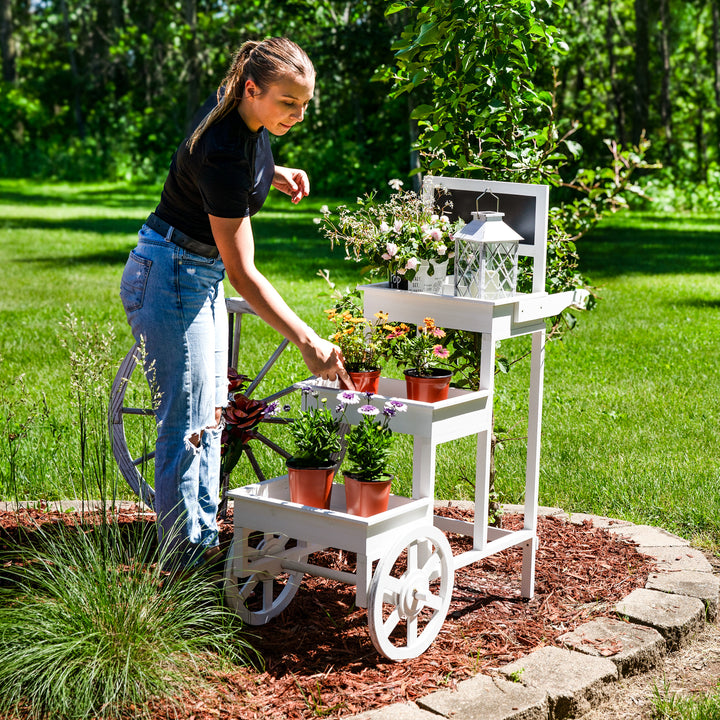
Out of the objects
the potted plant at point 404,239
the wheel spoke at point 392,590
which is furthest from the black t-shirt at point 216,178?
the wheel spoke at point 392,590

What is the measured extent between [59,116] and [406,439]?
21.2m

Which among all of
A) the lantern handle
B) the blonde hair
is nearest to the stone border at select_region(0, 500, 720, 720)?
the blonde hair

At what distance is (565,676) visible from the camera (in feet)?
9.27

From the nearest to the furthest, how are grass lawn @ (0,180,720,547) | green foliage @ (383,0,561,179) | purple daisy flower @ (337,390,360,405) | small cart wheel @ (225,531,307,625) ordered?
1. purple daisy flower @ (337,390,360,405)
2. small cart wheel @ (225,531,307,625)
3. green foliage @ (383,0,561,179)
4. grass lawn @ (0,180,720,547)

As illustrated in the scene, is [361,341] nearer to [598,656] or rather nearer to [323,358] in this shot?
[323,358]

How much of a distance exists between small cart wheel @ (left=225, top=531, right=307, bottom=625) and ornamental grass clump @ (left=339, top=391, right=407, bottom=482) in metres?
0.45

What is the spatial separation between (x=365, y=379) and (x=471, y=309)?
1.33 feet

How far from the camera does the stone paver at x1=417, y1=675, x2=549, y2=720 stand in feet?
8.44

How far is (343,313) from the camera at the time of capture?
3.25 metres

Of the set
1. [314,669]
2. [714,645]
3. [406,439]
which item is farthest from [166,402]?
[406,439]

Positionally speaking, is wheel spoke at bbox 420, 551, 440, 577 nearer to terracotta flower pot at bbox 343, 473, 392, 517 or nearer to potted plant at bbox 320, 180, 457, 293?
terracotta flower pot at bbox 343, 473, 392, 517

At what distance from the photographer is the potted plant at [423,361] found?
3.09 m

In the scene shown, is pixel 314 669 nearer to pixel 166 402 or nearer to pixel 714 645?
pixel 166 402

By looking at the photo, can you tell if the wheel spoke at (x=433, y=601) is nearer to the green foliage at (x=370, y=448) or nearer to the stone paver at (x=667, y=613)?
the green foliage at (x=370, y=448)
